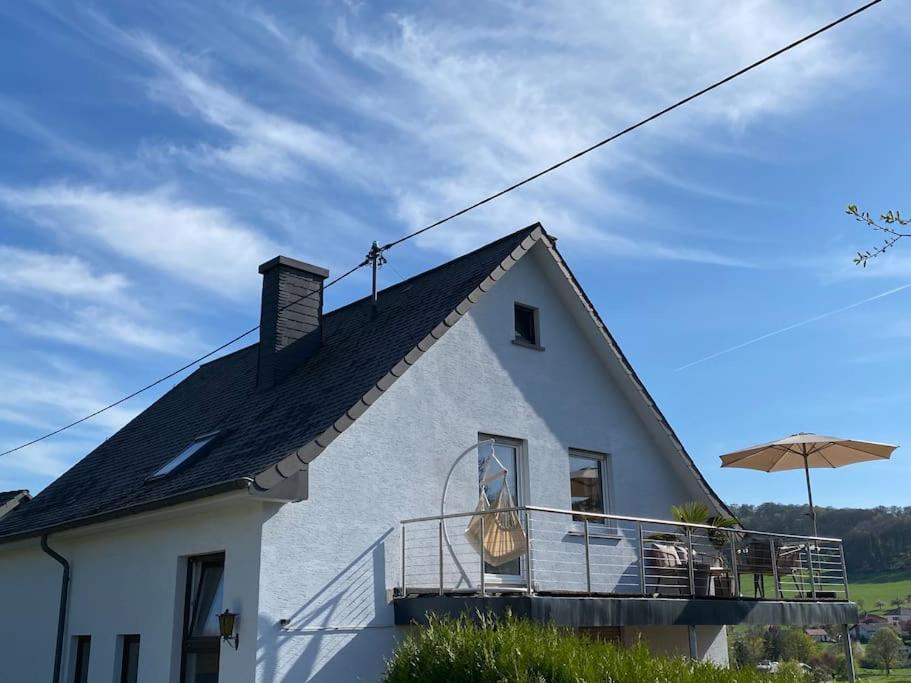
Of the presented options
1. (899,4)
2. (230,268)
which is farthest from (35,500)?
(899,4)

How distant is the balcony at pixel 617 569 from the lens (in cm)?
1114

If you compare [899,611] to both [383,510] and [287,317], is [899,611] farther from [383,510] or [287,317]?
[383,510]

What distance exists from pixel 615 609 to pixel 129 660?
6.65m

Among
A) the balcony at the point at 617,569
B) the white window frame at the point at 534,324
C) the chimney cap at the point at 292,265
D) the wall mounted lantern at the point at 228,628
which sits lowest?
the wall mounted lantern at the point at 228,628

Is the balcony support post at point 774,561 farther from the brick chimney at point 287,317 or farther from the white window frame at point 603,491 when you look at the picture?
the brick chimney at point 287,317

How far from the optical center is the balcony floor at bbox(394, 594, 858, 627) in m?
10.3

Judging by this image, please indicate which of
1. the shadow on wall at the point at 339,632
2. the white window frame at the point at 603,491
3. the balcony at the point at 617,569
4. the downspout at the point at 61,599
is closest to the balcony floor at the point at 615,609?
the balcony at the point at 617,569

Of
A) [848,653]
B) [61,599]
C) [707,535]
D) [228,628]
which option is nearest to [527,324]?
[707,535]

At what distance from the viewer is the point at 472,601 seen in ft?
34.3

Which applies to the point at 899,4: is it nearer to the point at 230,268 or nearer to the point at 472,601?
the point at 472,601

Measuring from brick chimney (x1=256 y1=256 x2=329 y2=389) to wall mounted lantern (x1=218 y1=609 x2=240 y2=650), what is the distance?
16.3 feet

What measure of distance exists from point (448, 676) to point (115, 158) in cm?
766

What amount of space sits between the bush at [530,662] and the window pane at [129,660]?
5.02 m

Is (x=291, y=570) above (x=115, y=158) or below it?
below
